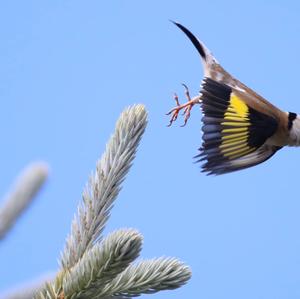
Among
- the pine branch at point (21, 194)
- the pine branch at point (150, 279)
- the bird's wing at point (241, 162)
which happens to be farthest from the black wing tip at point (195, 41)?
the pine branch at point (150, 279)

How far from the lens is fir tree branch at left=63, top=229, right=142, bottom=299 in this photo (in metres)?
0.99

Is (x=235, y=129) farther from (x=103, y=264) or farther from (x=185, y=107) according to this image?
(x=103, y=264)

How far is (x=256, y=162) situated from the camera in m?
2.88

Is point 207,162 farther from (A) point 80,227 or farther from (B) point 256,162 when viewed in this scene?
(A) point 80,227

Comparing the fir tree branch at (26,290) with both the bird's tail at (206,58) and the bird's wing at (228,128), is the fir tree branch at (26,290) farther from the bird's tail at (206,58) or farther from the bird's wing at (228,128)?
the bird's tail at (206,58)

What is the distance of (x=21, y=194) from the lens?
148cm

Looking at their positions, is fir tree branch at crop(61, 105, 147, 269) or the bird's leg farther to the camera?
the bird's leg

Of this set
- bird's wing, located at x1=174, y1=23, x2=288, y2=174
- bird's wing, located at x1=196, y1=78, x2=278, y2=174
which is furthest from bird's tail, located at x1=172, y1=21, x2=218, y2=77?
bird's wing, located at x1=196, y1=78, x2=278, y2=174

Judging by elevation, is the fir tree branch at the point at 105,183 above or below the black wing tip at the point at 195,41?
below

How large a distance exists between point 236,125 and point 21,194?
1.51 meters

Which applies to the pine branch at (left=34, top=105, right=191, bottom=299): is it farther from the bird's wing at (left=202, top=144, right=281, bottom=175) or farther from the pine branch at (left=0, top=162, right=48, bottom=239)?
the bird's wing at (left=202, top=144, right=281, bottom=175)

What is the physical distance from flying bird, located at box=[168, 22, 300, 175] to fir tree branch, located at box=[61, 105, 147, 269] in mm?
1116

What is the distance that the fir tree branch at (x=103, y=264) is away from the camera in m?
0.99

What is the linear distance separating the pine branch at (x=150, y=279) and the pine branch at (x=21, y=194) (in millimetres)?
327
